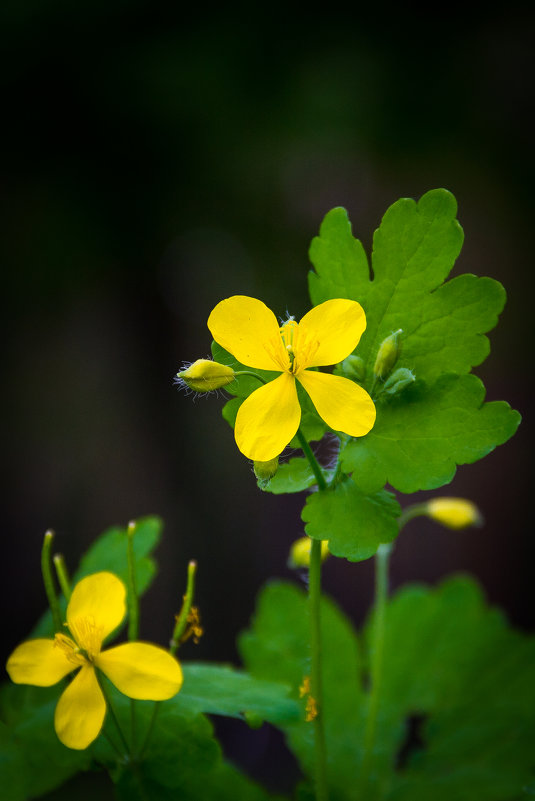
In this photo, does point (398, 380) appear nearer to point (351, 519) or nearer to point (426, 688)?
point (351, 519)

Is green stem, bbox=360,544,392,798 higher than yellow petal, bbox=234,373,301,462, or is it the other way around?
yellow petal, bbox=234,373,301,462

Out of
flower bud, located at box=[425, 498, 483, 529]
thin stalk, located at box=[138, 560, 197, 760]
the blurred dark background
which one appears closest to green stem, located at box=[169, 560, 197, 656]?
thin stalk, located at box=[138, 560, 197, 760]

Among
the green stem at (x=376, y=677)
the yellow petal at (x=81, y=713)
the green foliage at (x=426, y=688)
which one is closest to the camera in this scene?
the yellow petal at (x=81, y=713)

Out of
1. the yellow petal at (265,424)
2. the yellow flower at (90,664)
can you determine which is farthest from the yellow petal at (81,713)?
the yellow petal at (265,424)

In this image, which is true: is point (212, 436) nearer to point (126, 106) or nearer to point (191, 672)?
point (126, 106)

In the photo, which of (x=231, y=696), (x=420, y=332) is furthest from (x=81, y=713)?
(x=420, y=332)

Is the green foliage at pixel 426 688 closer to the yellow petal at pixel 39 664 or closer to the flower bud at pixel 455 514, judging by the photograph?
the flower bud at pixel 455 514

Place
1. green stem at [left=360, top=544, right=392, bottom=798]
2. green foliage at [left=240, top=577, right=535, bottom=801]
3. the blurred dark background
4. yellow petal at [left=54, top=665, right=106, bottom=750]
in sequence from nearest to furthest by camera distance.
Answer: yellow petal at [left=54, top=665, right=106, bottom=750], green stem at [left=360, top=544, right=392, bottom=798], green foliage at [left=240, top=577, right=535, bottom=801], the blurred dark background

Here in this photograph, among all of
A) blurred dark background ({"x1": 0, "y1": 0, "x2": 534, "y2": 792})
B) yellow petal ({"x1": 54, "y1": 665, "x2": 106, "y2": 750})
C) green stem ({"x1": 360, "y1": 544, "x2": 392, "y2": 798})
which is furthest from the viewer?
blurred dark background ({"x1": 0, "y1": 0, "x2": 534, "y2": 792})

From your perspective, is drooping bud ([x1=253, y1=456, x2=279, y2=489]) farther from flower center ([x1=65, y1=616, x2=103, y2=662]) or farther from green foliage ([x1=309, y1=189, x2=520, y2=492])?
flower center ([x1=65, y1=616, x2=103, y2=662])
